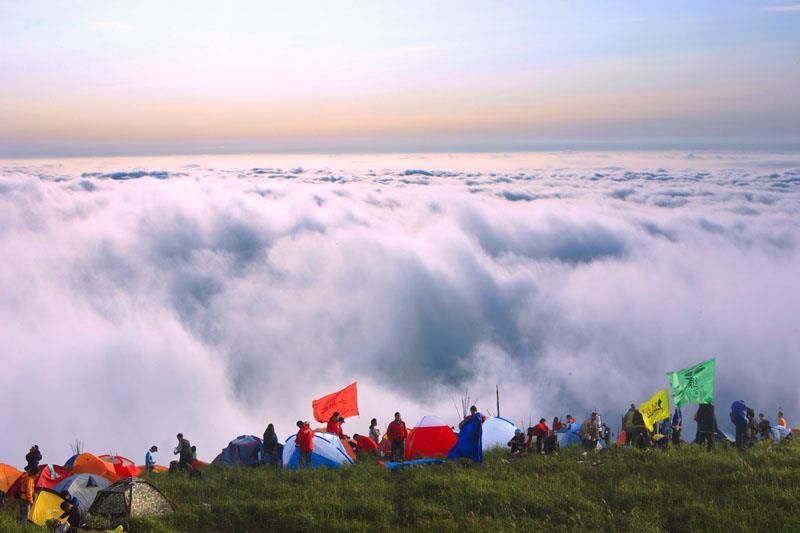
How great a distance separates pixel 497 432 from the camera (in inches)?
955

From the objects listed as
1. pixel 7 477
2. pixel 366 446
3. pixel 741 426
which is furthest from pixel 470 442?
pixel 7 477

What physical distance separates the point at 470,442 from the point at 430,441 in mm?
1765

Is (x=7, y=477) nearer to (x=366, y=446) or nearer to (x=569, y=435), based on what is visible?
(x=366, y=446)

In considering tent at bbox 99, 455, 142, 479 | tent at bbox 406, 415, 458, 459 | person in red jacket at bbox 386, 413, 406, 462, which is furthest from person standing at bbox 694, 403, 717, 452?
tent at bbox 99, 455, 142, 479

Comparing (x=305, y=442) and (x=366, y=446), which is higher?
(x=305, y=442)

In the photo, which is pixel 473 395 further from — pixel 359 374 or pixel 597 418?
pixel 597 418

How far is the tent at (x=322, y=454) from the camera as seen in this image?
67.6 ft

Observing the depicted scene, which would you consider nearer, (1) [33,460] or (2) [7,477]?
(1) [33,460]

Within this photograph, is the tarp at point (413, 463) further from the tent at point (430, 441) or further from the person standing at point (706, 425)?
the person standing at point (706, 425)

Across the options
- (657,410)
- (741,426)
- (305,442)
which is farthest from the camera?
(657,410)

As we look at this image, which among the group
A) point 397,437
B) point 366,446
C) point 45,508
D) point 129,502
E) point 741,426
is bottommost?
point 366,446

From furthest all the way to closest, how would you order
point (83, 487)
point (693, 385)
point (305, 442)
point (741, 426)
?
1. point (693, 385)
2. point (741, 426)
3. point (305, 442)
4. point (83, 487)

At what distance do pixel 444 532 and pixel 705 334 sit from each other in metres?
173

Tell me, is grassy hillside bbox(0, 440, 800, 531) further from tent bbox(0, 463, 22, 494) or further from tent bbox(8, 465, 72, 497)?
tent bbox(0, 463, 22, 494)
